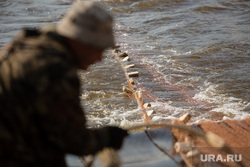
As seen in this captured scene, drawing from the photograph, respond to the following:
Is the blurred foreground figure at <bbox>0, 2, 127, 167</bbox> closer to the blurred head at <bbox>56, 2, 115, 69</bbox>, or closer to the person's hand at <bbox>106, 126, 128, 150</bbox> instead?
the blurred head at <bbox>56, 2, 115, 69</bbox>

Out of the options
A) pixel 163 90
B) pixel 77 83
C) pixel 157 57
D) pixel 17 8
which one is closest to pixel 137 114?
pixel 163 90

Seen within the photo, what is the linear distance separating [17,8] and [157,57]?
30.6ft

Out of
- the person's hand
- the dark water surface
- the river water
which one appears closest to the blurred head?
the person's hand

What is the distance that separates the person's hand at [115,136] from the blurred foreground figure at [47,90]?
0.31m

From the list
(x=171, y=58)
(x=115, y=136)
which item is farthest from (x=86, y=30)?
(x=171, y=58)

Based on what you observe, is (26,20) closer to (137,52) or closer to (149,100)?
(137,52)

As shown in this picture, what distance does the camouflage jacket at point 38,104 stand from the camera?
1.59 meters

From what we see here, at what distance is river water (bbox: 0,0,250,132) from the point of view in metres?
6.01

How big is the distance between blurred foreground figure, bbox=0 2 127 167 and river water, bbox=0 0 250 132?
2.75m

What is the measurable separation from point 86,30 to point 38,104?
1.60ft

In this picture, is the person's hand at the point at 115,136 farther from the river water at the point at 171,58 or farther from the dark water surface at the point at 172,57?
the dark water surface at the point at 172,57

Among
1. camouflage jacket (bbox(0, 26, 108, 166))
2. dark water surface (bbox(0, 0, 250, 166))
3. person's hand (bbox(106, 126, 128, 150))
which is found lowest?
dark water surface (bbox(0, 0, 250, 166))

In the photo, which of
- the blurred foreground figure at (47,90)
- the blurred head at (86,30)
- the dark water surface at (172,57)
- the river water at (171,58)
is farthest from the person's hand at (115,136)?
the dark water surface at (172,57)

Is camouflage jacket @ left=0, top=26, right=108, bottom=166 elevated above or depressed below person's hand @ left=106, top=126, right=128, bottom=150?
above
